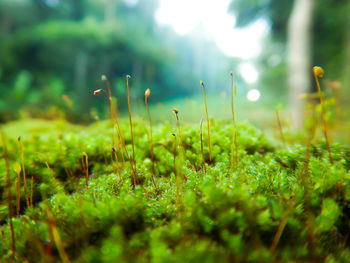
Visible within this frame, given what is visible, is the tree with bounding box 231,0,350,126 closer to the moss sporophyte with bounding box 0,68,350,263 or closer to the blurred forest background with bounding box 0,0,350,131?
the blurred forest background with bounding box 0,0,350,131

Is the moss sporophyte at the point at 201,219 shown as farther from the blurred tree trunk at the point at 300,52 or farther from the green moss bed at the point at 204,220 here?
the blurred tree trunk at the point at 300,52

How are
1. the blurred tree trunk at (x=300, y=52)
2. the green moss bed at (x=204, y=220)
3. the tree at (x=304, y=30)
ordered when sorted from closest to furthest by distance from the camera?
the green moss bed at (x=204, y=220)
the blurred tree trunk at (x=300, y=52)
the tree at (x=304, y=30)

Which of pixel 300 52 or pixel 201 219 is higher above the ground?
pixel 300 52

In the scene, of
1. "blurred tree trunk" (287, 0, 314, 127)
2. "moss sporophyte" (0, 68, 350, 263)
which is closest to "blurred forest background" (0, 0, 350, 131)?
"blurred tree trunk" (287, 0, 314, 127)

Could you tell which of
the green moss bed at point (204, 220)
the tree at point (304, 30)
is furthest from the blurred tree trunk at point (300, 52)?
the green moss bed at point (204, 220)

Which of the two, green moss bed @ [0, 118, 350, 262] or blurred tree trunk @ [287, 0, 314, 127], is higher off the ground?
blurred tree trunk @ [287, 0, 314, 127]

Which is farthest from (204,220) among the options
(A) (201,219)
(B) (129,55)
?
(B) (129,55)

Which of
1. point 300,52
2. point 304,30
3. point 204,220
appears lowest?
point 204,220

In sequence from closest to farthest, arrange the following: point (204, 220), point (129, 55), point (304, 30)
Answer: point (204, 220), point (304, 30), point (129, 55)

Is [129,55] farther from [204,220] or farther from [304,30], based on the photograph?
[204,220]
